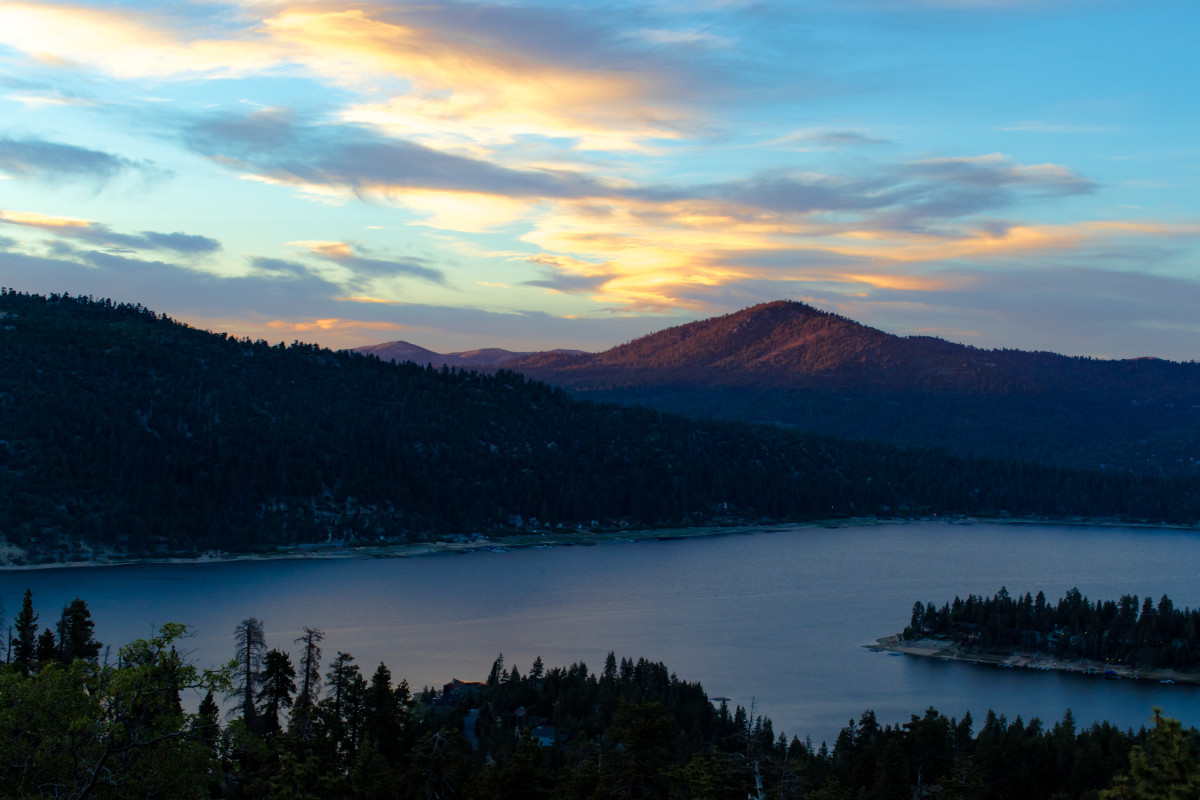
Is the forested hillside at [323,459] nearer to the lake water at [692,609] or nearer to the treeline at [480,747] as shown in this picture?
the lake water at [692,609]

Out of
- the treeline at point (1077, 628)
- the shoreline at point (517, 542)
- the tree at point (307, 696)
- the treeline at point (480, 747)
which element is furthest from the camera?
the shoreline at point (517, 542)

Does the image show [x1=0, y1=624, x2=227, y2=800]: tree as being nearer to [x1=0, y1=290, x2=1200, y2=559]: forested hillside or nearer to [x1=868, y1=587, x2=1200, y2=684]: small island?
[x1=868, y1=587, x2=1200, y2=684]: small island

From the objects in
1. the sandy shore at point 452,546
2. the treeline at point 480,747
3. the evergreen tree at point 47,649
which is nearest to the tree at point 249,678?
the treeline at point 480,747

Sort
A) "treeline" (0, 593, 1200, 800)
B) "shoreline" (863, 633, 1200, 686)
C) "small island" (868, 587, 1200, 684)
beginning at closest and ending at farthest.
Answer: "treeline" (0, 593, 1200, 800) < "shoreline" (863, 633, 1200, 686) < "small island" (868, 587, 1200, 684)

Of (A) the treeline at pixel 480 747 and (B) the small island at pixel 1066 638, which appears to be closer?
(A) the treeline at pixel 480 747

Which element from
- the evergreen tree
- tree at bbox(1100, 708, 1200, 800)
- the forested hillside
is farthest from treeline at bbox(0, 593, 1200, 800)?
the forested hillside

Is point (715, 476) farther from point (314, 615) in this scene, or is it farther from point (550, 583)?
point (314, 615)

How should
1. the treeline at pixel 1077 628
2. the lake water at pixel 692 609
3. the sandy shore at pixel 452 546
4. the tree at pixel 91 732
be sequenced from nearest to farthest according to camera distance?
1. the tree at pixel 91 732
2. the lake water at pixel 692 609
3. the treeline at pixel 1077 628
4. the sandy shore at pixel 452 546
